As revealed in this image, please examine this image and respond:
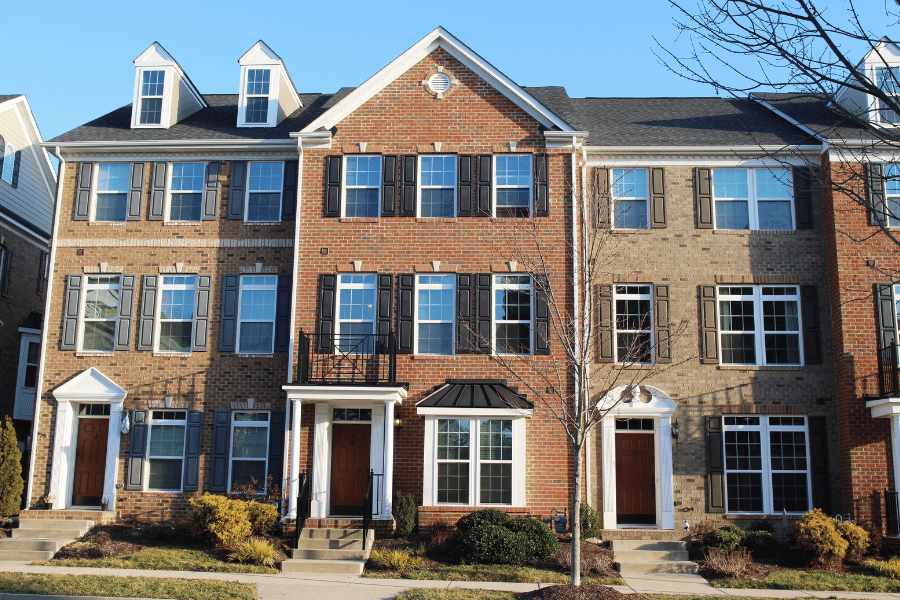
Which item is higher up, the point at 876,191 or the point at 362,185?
the point at 362,185

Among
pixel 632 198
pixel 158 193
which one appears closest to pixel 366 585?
pixel 632 198

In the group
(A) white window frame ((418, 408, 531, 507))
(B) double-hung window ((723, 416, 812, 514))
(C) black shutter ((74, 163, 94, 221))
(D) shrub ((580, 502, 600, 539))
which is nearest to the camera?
(D) shrub ((580, 502, 600, 539))

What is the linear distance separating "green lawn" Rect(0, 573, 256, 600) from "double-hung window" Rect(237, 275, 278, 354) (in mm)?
6324

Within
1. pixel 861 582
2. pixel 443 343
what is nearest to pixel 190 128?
pixel 443 343

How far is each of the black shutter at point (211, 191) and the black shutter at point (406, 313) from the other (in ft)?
15.8

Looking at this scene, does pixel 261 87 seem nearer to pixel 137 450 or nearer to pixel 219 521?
pixel 137 450

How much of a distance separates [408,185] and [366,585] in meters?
8.55

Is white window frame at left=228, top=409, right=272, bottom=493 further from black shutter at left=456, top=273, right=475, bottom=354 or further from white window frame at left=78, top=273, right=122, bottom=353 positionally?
black shutter at left=456, top=273, right=475, bottom=354

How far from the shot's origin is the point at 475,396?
52.1 ft

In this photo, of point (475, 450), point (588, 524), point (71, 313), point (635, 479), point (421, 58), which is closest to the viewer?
point (588, 524)

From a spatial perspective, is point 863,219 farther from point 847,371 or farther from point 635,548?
point 635,548

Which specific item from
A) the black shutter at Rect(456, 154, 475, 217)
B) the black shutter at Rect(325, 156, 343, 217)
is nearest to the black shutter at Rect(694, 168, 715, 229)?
the black shutter at Rect(456, 154, 475, 217)

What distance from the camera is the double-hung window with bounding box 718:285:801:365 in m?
17.0

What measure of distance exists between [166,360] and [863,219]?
1558 centimetres
